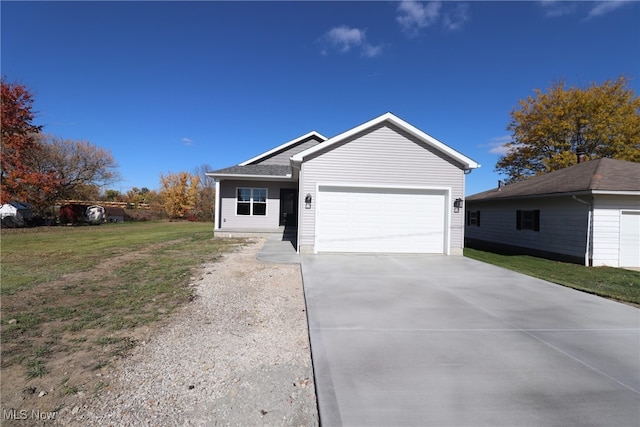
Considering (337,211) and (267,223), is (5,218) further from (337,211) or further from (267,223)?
(337,211)

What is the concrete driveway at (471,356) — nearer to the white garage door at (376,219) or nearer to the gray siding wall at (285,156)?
the white garage door at (376,219)

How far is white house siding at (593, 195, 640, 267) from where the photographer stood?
33.6 ft

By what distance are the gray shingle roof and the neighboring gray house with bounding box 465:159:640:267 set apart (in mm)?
11305

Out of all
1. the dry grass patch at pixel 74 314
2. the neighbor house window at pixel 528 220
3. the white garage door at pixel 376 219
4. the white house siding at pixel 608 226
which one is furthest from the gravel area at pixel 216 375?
the neighbor house window at pixel 528 220

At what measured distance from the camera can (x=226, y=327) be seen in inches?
160

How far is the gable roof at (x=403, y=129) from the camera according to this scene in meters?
10.0

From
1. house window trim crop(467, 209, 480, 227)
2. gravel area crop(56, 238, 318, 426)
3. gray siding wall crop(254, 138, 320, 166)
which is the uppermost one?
gray siding wall crop(254, 138, 320, 166)

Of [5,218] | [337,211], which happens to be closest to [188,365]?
[337,211]

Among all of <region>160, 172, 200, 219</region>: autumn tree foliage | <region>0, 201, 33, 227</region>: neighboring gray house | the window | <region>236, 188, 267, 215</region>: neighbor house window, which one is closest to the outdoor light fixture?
<region>236, 188, 267, 215</region>: neighbor house window

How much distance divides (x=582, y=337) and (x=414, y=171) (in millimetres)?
7227

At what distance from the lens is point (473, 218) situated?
19.5 meters

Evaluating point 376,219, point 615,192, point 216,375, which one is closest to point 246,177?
point 376,219

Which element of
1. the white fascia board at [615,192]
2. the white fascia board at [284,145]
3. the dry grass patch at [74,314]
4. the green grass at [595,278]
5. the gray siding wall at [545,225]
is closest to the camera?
the dry grass patch at [74,314]

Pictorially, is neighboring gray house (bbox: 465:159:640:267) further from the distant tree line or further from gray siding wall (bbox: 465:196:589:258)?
the distant tree line
